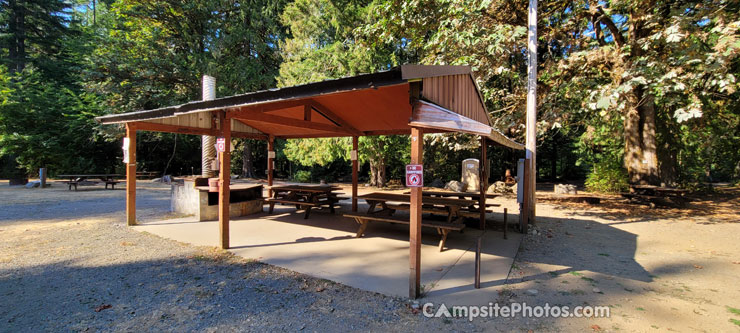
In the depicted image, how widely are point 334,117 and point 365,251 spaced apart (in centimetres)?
353

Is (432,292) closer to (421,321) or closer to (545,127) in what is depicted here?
(421,321)

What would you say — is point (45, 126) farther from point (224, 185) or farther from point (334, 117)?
point (224, 185)

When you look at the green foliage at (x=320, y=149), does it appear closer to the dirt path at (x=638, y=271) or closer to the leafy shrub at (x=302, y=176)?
the leafy shrub at (x=302, y=176)

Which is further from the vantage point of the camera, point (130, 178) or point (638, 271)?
point (130, 178)

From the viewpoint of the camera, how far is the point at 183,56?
763 inches

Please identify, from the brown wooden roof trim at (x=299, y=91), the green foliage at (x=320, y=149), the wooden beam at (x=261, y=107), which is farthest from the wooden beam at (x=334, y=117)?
the green foliage at (x=320, y=149)

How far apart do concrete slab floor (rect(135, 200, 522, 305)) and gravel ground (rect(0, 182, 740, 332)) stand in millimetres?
251

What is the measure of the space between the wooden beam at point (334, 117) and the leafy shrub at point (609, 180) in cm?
1183

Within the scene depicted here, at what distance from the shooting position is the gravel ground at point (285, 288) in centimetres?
275

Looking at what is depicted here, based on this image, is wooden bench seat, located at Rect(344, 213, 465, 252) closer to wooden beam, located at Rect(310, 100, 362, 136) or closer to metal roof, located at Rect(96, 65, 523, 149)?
metal roof, located at Rect(96, 65, 523, 149)

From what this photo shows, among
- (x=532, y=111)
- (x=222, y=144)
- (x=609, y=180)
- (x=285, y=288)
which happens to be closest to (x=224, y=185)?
(x=222, y=144)

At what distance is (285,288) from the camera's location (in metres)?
3.45

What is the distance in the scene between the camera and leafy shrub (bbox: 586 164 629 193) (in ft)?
43.5

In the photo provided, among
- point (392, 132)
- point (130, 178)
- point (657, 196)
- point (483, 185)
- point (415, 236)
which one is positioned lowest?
point (657, 196)
